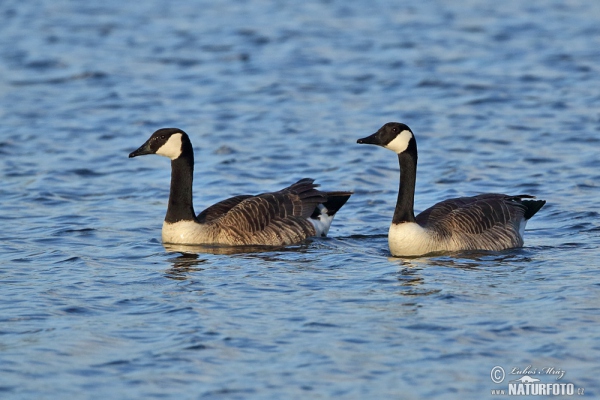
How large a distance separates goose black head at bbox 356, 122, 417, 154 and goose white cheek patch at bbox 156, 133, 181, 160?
2.41 m

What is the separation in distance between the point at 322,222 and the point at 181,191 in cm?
172

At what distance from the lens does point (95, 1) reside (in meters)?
30.7


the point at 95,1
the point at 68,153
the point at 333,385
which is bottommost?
the point at 333,385

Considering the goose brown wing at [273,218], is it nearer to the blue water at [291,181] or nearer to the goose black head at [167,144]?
the blue water at [291,181]

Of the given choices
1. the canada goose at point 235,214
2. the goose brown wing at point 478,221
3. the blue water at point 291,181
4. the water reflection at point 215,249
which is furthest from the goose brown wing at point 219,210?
the goose brown wing at point 478,221

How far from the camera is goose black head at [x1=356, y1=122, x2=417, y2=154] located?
1123cm

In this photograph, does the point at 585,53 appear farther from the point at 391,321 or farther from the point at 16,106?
the point at 391,321

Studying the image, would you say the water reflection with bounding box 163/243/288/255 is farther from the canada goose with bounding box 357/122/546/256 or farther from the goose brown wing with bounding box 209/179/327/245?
the canada goose with bounding box 357/122/546/256

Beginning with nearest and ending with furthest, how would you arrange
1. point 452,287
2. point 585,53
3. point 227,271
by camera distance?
point 452,287 < point 227,271 < point 585,53

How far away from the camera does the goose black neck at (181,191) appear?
1210cm

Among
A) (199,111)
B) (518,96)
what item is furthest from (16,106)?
(518,96)

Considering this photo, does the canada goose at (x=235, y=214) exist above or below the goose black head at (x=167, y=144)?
below

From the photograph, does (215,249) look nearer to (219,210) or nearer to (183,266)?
(219,210)

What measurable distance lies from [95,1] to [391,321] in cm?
2388
